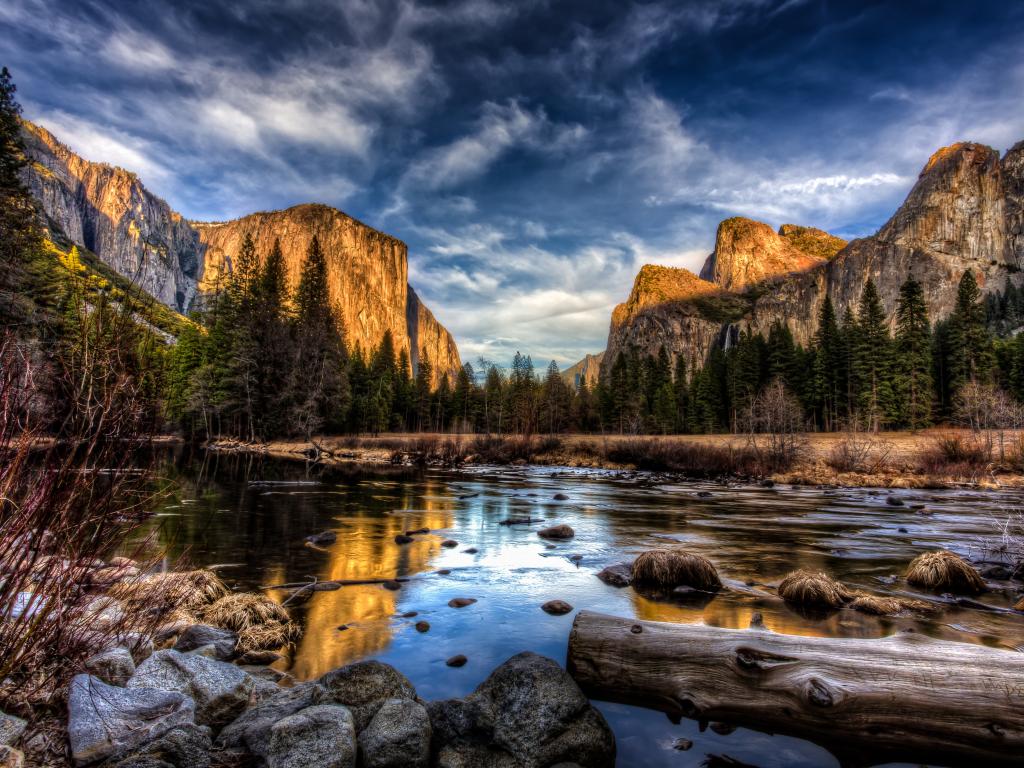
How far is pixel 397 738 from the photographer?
3.85 metres

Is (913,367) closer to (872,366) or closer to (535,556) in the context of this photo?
(872,366)

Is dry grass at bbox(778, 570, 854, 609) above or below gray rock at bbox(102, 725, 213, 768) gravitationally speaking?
below

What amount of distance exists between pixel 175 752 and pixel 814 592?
8.61 m

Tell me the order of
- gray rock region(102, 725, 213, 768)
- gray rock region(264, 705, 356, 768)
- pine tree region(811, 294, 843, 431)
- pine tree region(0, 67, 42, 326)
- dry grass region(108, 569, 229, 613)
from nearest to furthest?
gray rock region(102, 725, 213, 768)
gray rock region(264, 705, 356, 768)
dry grass region(108, 569, 229, 613)
pine tree region(0, 67, 42, 326)
pine tree region(811, 294, 843, 431)

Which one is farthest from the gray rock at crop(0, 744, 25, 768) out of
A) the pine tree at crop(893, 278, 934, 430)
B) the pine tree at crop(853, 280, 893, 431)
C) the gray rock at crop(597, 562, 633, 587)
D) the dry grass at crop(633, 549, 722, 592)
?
the pine tree at crop(893, 278, 934, 430)

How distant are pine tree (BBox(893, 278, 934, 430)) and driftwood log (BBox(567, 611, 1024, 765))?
66.3 metres

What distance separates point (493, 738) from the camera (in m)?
4.23

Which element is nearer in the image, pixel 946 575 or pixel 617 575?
pixel 946 575

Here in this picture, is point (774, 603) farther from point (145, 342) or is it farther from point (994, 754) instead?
point (145, 342)

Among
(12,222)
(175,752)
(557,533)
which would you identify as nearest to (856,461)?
(557,533)

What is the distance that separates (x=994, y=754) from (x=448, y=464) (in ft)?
120

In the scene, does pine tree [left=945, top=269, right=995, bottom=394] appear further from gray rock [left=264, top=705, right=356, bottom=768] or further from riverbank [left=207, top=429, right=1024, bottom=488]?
gray rock [left=264, top=705, right=356, bottom=768]

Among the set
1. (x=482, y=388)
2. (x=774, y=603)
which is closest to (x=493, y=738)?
(x=774, y=603)

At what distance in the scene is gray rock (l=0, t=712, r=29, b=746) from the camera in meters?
2.95
